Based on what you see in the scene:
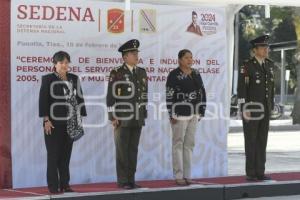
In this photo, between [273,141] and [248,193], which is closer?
[248,193]

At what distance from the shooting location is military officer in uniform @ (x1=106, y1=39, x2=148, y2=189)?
942 cm

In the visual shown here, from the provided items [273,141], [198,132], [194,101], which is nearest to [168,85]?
[194,101]

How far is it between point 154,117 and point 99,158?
3.36 ft

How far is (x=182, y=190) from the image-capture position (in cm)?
962

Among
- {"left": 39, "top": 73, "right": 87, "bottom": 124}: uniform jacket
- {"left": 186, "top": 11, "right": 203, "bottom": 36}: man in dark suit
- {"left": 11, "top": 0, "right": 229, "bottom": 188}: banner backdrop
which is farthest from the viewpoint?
{"left": 186, "top": 11, "right": 203, "bottom": 36}: man in dark suit

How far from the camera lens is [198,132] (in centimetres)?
1076

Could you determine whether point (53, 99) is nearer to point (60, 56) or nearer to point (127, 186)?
point (60, 56)

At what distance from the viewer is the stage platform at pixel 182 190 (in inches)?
355

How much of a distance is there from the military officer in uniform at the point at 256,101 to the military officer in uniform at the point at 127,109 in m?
1.59

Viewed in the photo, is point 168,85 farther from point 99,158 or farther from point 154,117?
point 99,158

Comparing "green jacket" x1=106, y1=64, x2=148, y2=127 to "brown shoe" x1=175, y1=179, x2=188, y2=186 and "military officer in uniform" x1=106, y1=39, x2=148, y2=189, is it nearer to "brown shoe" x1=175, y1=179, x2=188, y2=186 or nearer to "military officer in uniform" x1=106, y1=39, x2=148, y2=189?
"military officer in uniform" x1=106, y1=39, x2=148, y2=189

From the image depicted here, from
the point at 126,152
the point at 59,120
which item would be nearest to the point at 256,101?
the point at 126,152

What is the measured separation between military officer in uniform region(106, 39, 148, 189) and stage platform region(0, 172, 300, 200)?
297 mm

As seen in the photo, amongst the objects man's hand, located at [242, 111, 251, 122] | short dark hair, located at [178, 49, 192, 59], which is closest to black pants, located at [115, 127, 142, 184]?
short dark hair, located at [178, 49, 192, 59]
